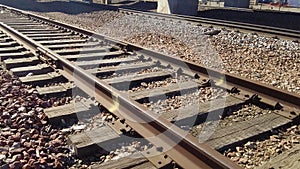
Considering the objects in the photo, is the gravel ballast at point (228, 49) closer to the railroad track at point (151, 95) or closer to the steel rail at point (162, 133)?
the railroad track at point (151, 95)

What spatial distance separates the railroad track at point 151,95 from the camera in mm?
2906

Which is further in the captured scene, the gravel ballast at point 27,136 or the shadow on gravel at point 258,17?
the shadow on gravel at point 258,17

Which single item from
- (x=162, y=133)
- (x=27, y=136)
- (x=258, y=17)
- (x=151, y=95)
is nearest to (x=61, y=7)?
(x=258, y=17)

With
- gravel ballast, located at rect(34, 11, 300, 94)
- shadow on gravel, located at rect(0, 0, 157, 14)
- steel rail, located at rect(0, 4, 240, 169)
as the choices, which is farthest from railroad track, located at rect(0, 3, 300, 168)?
shadow on gravel, located at rect(0, 0, 157, 14)

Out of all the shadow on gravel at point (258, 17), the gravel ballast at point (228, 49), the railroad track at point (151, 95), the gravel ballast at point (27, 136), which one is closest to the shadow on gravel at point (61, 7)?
the shadow on gravel at point (258, 17)

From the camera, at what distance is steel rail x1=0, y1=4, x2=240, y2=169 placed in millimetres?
2543

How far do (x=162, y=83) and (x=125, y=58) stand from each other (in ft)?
5.17

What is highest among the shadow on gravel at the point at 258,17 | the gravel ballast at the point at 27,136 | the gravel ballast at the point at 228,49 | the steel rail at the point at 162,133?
the shadow on gravel at the point at 258,17

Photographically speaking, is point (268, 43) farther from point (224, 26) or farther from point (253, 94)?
point (253, 94)

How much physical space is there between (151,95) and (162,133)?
1302 millimetres

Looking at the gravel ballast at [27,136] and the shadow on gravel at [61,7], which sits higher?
the shadow on gravel at [61,7]

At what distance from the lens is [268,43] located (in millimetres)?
8570

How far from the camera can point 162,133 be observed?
298cm

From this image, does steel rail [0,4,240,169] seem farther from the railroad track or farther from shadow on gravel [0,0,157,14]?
shadow on gravel [0,0,157,14]
